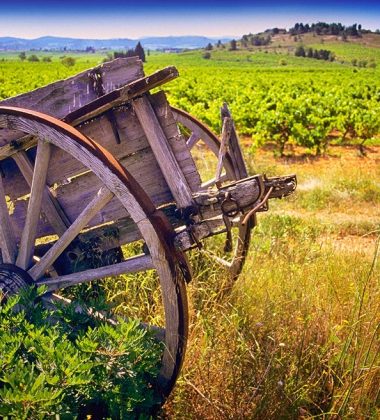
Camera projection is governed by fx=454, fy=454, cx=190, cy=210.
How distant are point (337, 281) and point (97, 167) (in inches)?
67.0

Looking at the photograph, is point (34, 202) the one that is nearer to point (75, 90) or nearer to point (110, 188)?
point (110, 188)

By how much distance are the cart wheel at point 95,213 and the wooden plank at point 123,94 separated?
16 cm

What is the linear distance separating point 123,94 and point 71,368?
48.2 inches

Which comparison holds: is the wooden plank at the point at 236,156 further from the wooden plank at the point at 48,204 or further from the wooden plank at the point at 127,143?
the wooden plank at the point at 48,204

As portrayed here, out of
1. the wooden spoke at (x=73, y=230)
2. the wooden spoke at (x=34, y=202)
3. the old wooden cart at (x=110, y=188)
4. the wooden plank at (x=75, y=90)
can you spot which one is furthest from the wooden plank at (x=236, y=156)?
the wooden spoke at (x=34, y=202)

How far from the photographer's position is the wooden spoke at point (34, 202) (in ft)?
7.14

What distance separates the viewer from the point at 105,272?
2.24 meters

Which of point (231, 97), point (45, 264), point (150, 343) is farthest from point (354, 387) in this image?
point (231, 97)

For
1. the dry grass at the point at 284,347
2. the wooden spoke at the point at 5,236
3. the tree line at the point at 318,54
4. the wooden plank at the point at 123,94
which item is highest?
the tree line at the point at 318,54

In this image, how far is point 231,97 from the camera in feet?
61.7

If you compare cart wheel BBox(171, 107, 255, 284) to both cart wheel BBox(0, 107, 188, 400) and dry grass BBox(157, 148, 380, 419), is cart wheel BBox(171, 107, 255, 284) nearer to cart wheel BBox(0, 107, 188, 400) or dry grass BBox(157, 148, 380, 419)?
dry grass BBox(157, 148, 380, 419)

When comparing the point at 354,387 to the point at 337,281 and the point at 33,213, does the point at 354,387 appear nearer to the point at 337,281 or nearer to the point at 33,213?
the point at 337,281

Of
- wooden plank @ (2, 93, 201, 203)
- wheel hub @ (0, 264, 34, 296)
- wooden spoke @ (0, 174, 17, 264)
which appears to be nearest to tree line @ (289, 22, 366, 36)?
A: wooden plank @ (2, 93, 201, 203)

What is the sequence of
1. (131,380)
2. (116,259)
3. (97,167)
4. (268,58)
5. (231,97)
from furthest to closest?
1. (268,58)
2. (231,97)
3. (116,259)
4. (97,167)
5. (131,380)
